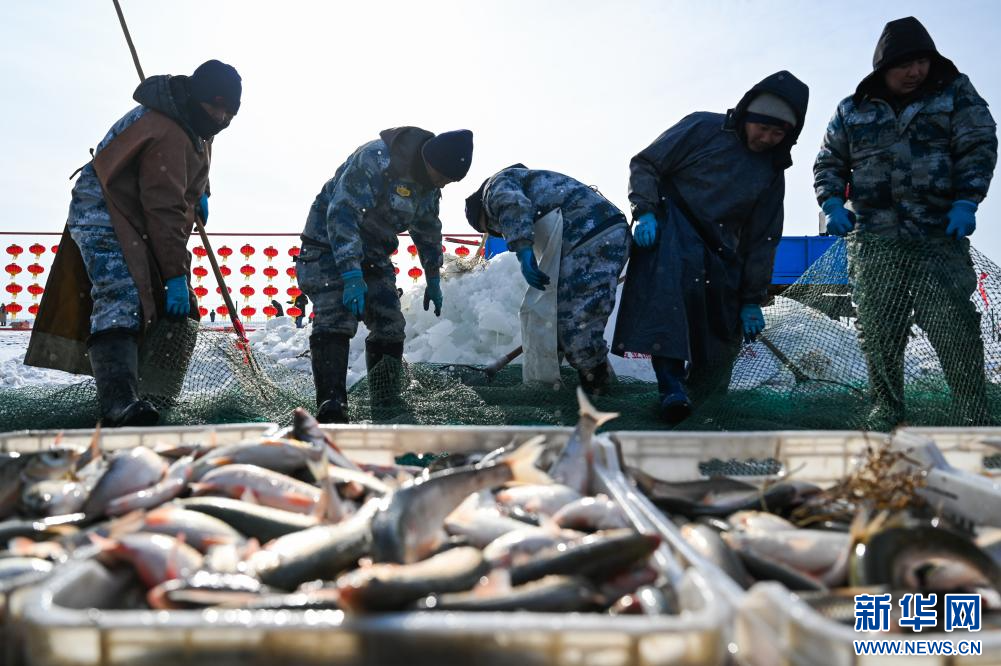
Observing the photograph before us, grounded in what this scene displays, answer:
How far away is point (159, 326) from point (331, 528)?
13.2 feet

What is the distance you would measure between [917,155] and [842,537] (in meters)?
4.36

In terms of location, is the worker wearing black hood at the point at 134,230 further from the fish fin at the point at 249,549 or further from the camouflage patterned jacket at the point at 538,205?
the fish fin at the point at 249,549

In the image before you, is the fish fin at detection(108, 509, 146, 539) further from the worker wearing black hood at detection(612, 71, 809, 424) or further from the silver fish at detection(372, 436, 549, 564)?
the worker wearing black hood at detection(612, 71, 809, 424)

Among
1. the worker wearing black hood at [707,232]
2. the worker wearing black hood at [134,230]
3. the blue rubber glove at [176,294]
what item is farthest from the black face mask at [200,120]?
the worker wearing black hood at [707,232]

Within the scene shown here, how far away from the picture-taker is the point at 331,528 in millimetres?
1604

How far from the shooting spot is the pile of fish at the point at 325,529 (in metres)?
1.28

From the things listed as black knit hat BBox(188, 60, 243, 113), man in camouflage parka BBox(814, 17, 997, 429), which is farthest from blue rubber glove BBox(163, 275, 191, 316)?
man in camouflage parka BBox(814, 17, 997, 429)

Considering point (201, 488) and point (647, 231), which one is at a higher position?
point (647, 231)

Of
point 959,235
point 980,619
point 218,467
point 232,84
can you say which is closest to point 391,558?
point 218,467

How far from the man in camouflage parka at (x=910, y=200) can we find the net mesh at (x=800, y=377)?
0.5 inches

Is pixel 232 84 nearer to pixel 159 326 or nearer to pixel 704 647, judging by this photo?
pixel 159 326

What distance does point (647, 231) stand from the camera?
16.6ft

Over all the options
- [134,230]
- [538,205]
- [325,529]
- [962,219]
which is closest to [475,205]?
[538,205]

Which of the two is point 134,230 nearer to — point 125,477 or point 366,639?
point 125,477
